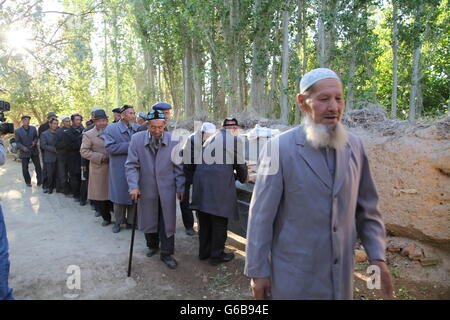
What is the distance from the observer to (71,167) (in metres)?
7.23

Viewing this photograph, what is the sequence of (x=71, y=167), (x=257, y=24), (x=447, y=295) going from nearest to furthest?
1. (x=447, y=295)
2. (x=71, y=167)
3. (x=257, y=24)

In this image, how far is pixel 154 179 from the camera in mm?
3963

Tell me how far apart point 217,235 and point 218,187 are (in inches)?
24.1

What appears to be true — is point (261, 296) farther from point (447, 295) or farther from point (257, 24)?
point (257, 24)

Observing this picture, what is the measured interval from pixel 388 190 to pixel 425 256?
0.90 meters

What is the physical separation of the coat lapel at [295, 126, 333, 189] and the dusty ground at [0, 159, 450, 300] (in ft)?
6.96

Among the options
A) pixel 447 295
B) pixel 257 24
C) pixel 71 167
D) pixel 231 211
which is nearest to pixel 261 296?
pixel 231 211

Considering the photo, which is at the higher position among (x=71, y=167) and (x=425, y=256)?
(x=71, y=167)

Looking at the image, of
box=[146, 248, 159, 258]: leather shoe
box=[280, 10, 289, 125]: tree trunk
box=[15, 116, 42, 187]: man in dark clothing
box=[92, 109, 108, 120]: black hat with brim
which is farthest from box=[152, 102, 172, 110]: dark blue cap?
box=[280, 10, 289, 125]: tree trunk

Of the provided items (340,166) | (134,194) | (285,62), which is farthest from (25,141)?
(340,166)

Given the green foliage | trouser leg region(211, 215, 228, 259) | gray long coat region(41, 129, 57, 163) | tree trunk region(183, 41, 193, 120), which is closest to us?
trouser leg region(211, 215, 228, 259)

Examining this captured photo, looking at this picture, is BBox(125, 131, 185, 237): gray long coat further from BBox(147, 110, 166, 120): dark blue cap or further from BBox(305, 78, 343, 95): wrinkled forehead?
BBox(305, 78, 343, 95): wrinkled forehead

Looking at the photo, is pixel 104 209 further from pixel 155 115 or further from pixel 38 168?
pixel 38 168

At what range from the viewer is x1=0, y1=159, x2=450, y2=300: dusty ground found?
338 cm
